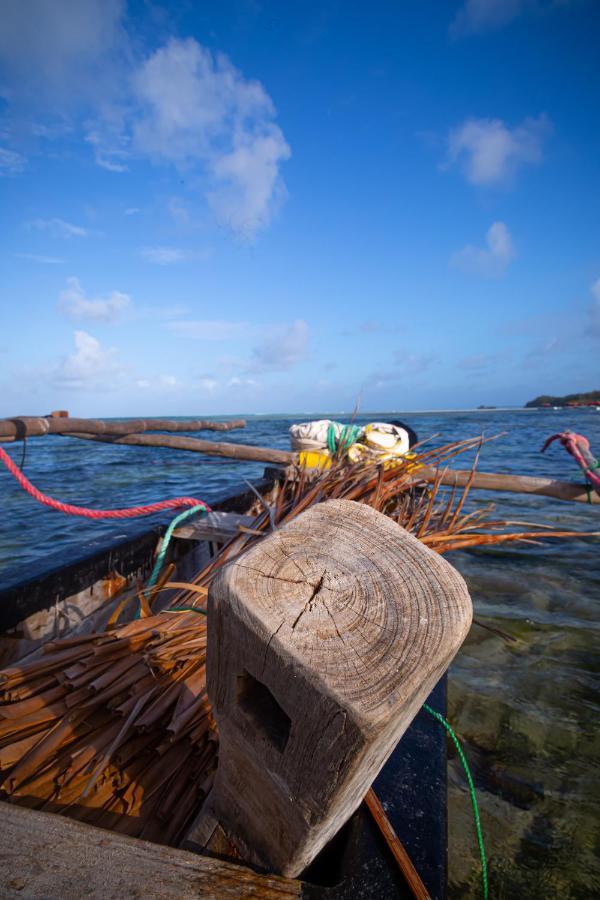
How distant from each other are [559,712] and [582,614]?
1371 millimetres

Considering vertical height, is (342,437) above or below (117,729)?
above

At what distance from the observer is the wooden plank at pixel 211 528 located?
3.10 meters

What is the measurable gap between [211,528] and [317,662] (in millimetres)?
2582

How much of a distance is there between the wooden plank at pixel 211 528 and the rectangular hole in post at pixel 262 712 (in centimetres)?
214

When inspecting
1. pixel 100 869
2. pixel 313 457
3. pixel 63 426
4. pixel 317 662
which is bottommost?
pixel 100 869

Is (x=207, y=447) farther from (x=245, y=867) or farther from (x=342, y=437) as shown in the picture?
(x=245, y=867)

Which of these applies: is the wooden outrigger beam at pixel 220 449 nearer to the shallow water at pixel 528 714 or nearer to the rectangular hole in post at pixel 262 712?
the shallow water at pixel 528 714

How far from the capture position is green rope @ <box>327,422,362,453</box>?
4.58 meters

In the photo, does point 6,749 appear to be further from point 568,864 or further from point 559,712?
point 559,712

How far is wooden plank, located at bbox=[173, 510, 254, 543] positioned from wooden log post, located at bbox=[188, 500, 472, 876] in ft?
7.11

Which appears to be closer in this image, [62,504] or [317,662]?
[317,662]

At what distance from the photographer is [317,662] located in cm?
68

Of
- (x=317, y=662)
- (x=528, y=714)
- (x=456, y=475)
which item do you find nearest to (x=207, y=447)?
(x=456, y=475)

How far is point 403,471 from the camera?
109 inches
